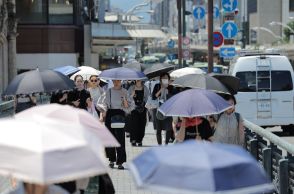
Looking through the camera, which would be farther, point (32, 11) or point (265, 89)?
point (32, 11)

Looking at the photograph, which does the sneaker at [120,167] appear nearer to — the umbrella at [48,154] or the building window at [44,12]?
the umbrella at [48,154]

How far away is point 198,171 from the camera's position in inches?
155

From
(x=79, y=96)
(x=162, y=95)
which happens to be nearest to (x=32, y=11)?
(x=162, y=95)

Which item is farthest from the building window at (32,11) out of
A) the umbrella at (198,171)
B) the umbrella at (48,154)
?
the umbrella at (198,171)

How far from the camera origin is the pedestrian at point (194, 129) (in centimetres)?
838

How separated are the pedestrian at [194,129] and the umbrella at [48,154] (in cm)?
391

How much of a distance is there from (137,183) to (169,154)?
0.75ft

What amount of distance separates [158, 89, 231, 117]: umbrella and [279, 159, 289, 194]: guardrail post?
124cm

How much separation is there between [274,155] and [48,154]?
616 cm

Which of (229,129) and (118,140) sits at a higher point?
(229,129)

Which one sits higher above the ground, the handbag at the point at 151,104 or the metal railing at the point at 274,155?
the handbag at the point at 151,104

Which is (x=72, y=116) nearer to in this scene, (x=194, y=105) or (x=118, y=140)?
(x=194, y=105)

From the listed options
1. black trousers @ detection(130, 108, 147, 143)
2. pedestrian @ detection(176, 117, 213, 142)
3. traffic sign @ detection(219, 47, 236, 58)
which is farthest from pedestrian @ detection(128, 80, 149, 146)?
traffic sign @ detection(219, 47, 236, 58)

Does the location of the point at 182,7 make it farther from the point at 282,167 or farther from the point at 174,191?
the point at 174,191
